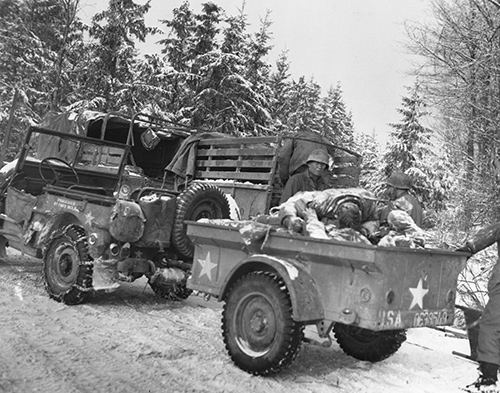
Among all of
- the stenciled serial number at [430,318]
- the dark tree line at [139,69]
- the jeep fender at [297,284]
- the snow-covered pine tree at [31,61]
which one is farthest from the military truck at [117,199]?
the snow-covered pine tree at [31,61]

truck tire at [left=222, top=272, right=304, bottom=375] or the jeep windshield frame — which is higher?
the jeep windshield frame

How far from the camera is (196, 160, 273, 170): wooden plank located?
25.5ft

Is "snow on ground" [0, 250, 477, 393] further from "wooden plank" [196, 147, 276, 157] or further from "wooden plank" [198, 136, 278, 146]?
"wooden plank" [198, 136, 278, 146]

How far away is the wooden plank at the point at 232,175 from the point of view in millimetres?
7750

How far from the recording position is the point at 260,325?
4.25m

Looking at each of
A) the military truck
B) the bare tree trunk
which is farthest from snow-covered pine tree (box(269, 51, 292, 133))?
the military truck

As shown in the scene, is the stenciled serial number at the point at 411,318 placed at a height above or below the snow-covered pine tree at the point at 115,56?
below

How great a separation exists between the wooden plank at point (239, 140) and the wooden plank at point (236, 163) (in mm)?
299

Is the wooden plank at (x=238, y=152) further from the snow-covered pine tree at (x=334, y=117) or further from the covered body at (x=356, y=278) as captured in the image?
the snow-covered pine tree at (x=334, y=117)

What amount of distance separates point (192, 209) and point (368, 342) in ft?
8.68

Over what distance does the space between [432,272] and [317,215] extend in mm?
1104

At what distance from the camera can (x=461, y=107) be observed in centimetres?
977

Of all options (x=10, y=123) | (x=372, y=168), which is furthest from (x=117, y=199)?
(x=372, y=168)

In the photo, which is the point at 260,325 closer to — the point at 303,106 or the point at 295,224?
the point at 295,224
